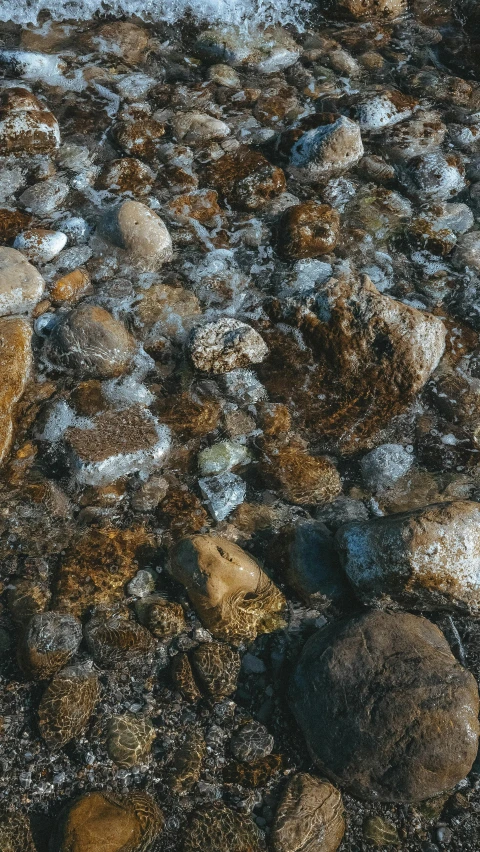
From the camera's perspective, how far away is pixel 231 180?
486 cm

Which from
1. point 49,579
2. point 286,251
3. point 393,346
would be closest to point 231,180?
point 286,251

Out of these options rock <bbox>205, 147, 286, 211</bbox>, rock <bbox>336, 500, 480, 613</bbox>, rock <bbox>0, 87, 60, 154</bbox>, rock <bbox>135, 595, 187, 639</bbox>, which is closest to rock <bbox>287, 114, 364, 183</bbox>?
rock <bbox>205, 147, 286, 211</bbox>

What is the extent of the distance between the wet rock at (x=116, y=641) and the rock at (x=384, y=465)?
137 cm

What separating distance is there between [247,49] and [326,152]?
6.05 ft

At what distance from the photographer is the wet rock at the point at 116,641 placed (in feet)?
9.36

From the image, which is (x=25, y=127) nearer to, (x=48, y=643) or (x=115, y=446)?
(x=115, y=446)

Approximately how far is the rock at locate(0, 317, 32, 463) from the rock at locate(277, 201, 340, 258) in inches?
68.2

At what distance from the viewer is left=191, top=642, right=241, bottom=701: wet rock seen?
2799mm

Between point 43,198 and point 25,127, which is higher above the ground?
point 25,127

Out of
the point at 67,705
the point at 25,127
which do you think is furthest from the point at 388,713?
the point at 25,127

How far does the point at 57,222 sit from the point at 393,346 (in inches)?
94.3

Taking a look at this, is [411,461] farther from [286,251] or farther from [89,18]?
[89,18]

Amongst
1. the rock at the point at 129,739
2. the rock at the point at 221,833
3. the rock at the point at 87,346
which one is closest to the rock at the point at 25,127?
the rock at the point at 87,346

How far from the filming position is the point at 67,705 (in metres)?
2.67
